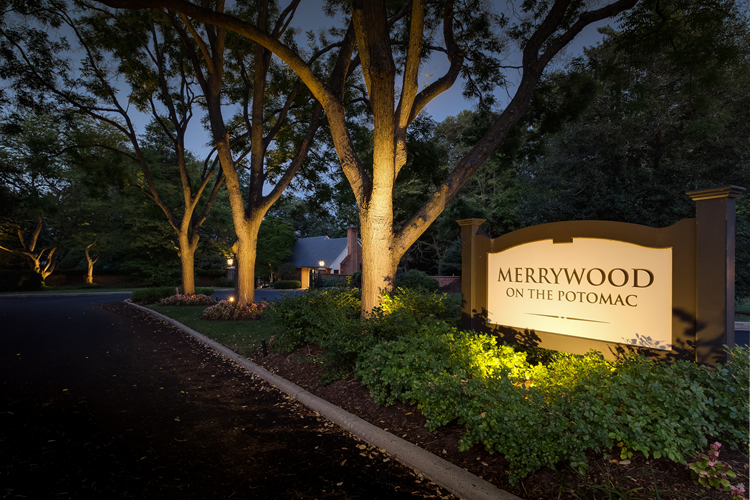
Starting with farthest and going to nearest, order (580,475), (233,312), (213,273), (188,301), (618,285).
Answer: (213,273) < (188,301) < (233,312) < (618,285) < (580,475)

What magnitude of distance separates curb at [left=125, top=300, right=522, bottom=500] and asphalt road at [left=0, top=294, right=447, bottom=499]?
0.11m

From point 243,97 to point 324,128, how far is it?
138 inches

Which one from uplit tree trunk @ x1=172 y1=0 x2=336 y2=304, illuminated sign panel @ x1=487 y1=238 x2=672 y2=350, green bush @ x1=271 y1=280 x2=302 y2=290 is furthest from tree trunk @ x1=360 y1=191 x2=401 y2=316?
green bush @ x1=271 y1=280 x2=302 y2=290

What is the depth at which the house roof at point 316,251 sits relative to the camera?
3991 centimetres

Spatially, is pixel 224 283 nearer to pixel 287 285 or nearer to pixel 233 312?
pixel 287 285

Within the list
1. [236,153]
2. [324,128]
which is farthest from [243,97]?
[324,128]

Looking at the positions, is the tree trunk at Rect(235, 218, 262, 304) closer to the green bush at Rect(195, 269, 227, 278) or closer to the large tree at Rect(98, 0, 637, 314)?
the large tree at Rect(98, 0, 637, 314)

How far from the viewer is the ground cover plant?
270cm

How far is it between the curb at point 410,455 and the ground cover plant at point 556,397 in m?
0.25

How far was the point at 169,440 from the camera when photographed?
3785 millimetres

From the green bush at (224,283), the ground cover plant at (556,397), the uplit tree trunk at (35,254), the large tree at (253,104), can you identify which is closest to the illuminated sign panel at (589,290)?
the ground cover plant at (556,397)

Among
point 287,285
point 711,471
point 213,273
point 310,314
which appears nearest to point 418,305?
point 310,314

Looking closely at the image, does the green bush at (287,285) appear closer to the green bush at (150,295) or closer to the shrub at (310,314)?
the green bush at (150,295)

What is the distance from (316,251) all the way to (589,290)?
39.3m
